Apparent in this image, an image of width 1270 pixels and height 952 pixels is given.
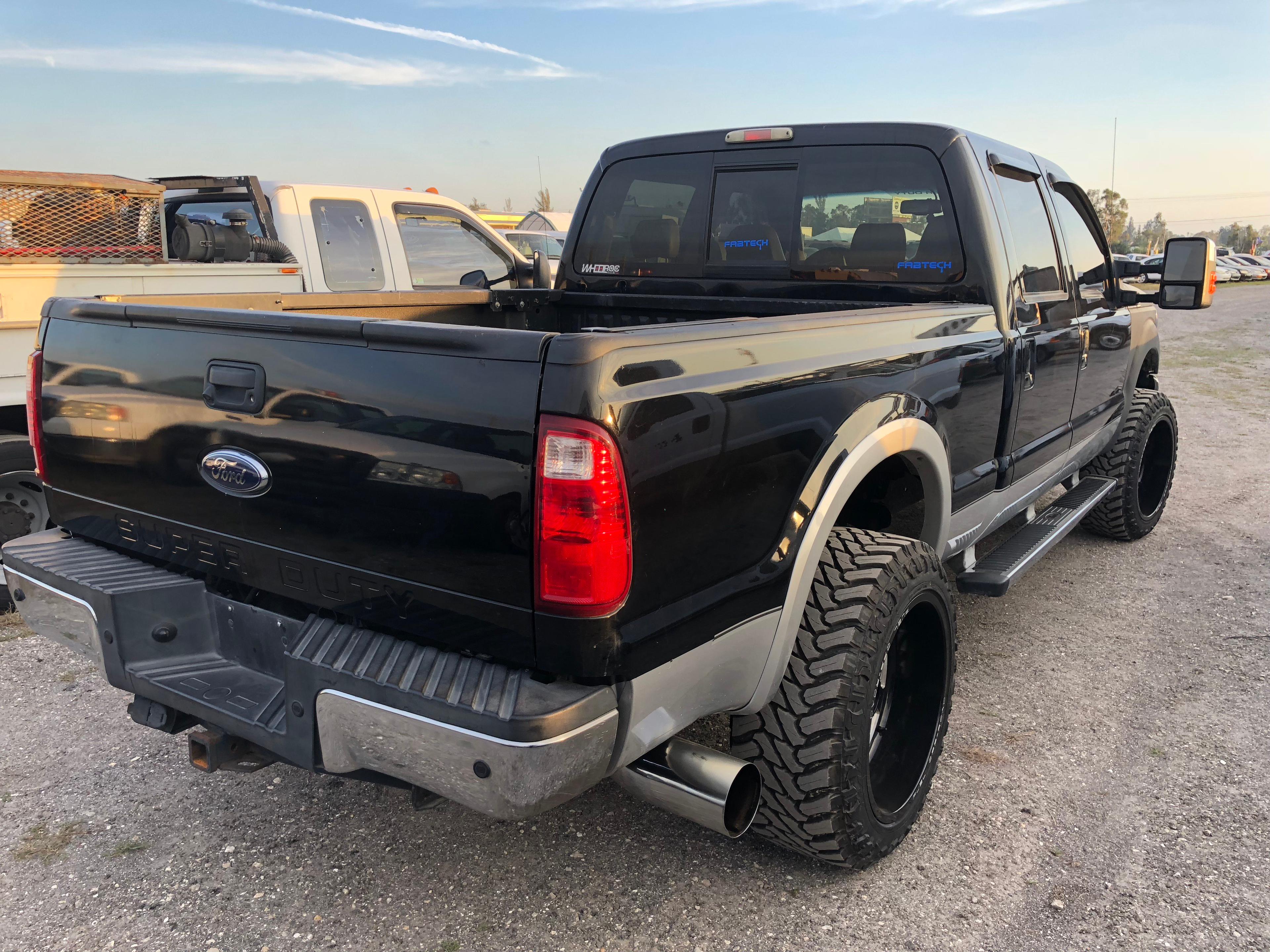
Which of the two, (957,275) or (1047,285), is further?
(1047,285)

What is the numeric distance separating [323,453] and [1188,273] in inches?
173

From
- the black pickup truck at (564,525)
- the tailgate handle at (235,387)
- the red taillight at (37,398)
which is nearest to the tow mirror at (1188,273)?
the black pickup truck at (564,525)

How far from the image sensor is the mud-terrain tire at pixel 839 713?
236cm

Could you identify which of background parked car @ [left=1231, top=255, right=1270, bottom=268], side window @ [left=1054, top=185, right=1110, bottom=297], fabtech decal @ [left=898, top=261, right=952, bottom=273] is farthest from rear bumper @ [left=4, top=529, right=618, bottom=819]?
background parked car @ [left=1231, top=255, right=1270, bottom=268]

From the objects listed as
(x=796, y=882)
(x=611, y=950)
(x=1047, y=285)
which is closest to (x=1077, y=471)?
(x=1047, y=285)

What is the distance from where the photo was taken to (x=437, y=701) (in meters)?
1.81

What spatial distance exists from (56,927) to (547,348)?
204cm

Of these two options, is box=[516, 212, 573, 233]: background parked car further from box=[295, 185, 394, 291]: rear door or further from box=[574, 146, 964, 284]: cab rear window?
box=[574, 146, 964, 284]: cab rear window

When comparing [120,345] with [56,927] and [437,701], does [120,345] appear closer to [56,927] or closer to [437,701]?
[437,701]

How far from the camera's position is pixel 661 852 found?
2.73 meters

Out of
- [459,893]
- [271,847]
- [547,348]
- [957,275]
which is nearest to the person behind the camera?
[547,348]

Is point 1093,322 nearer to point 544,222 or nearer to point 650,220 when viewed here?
point 650,220

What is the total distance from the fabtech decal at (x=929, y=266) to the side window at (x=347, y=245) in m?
4.40

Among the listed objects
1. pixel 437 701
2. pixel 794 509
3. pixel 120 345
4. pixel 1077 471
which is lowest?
pixel 1077 471
